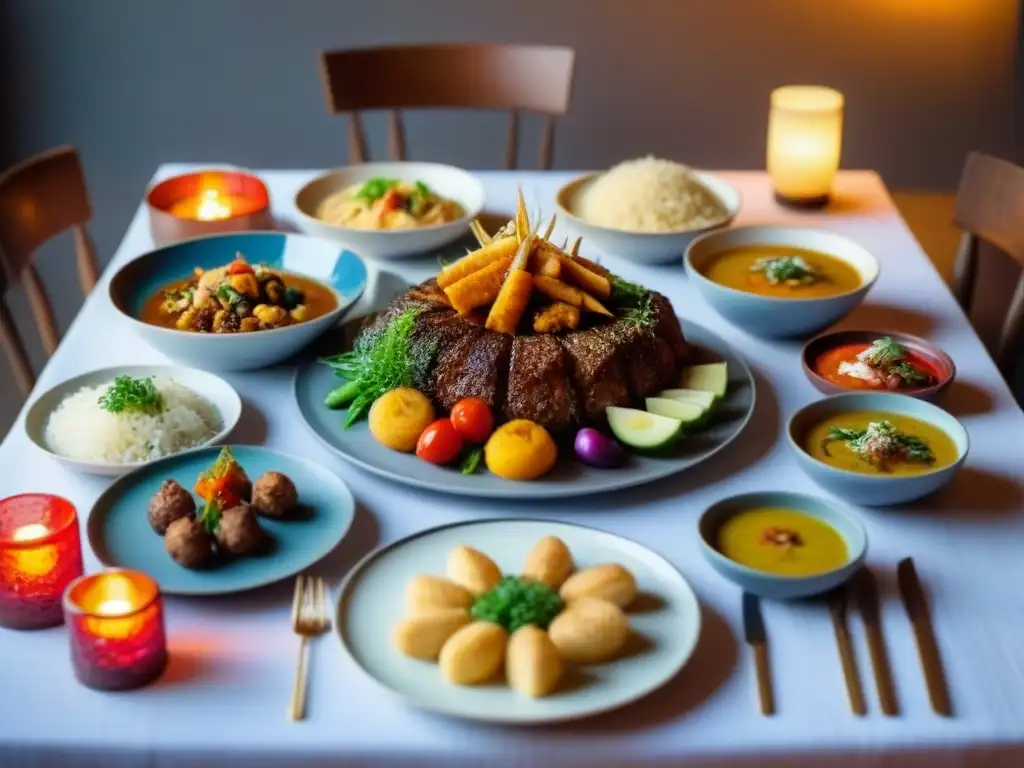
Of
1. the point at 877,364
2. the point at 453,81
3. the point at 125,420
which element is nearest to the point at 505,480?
the point at 125,420

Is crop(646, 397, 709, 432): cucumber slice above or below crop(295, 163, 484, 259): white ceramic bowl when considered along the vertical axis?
below

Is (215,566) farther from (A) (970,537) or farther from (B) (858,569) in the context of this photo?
(A) (970,537)

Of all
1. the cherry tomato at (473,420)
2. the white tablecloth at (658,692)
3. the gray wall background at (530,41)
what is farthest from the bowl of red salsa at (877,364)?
the gray wall background at (530,41)

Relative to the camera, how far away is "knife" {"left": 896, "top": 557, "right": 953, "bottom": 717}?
1.42m

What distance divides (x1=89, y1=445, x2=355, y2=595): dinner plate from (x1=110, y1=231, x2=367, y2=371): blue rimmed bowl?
305mm

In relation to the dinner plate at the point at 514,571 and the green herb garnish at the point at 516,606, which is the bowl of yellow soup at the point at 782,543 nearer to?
the dinner plate at the point at 514,571

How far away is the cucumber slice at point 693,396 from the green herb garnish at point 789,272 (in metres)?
0.45

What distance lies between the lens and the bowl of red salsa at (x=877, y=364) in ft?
6.75

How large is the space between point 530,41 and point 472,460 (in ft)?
8.96

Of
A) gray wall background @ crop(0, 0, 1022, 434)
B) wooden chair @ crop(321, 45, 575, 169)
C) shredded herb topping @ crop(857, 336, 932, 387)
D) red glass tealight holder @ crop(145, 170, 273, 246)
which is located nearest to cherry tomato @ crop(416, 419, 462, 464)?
shredded herb topping @ crop(857, 336, 932, 387)

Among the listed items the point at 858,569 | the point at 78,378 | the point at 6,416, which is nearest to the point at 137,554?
the point at 78,378

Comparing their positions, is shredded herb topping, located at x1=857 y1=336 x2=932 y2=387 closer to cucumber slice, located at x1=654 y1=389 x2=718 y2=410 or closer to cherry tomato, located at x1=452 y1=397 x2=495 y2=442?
cucumber slice, located at x1=654 y1=389 x2=718 y2=410

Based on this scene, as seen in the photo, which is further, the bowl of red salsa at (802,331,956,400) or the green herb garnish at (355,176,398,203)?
the green herb garnish at (355,176,398,203)

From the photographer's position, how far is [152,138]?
4.43 m
